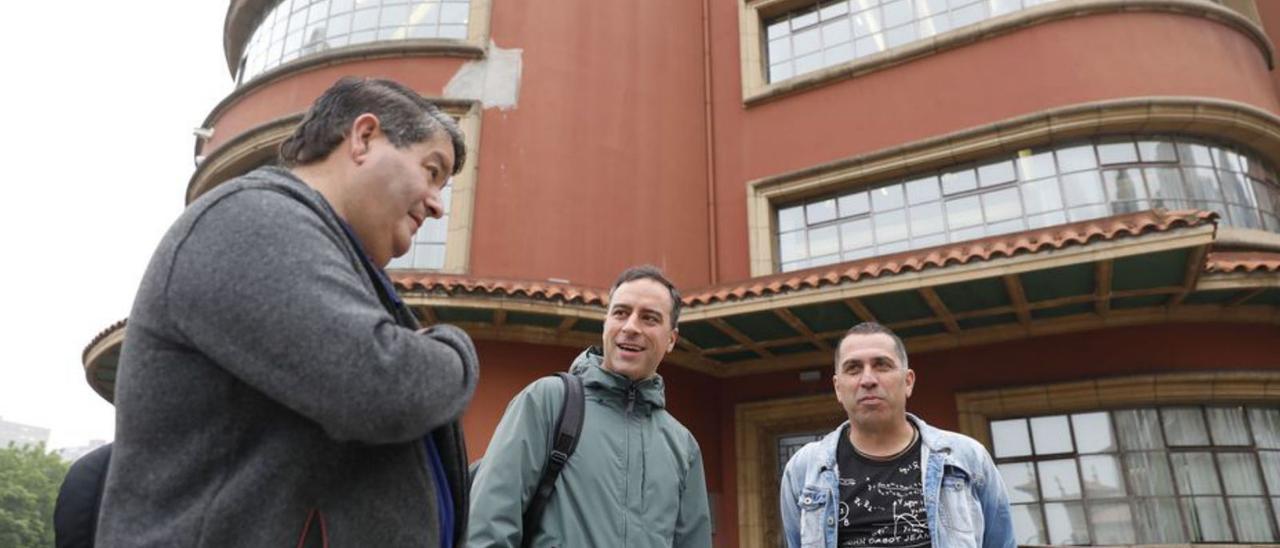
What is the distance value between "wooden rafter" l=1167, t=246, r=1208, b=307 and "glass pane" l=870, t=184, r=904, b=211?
10.3 feet

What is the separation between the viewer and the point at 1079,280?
21.3 feet

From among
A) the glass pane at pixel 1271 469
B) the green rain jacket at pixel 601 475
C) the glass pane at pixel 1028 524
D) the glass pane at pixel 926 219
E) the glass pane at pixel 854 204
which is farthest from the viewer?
the glass pane at pixel 854 204

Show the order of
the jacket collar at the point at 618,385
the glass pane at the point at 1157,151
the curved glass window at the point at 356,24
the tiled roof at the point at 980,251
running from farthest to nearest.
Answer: the curved glass window at the point at 356,24
the glass pane at the point at 1157,151
the tiled roof at the point at 980,251
the jacket collar at the point at 618,385

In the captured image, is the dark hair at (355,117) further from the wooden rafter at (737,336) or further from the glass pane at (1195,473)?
the glass pane at (1195,473)

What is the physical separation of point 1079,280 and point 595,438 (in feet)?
18.3

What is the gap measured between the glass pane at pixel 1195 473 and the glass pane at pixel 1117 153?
10.6ft

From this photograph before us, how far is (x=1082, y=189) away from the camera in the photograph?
8.27 meters

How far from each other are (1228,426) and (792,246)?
15.9 feet

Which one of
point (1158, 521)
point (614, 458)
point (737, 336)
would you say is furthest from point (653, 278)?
point (1158, 521)

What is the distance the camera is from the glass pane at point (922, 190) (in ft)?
29.6

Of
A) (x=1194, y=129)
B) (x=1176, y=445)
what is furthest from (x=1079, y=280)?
(x=1194, y=129)

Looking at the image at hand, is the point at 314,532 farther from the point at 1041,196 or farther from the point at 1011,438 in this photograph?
the point at 1041,196

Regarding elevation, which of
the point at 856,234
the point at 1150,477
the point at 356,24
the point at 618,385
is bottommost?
the point at 618,385

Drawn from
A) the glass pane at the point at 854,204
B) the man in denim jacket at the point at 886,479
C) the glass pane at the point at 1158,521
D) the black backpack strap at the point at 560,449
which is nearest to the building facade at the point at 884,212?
the glass pane at the point at 1158,521
